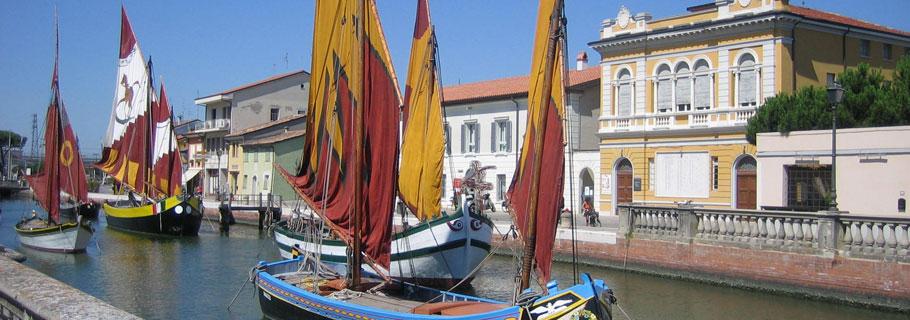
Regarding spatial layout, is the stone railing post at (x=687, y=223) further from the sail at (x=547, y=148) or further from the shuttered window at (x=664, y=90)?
the shuttered window at (x=664, y=90)

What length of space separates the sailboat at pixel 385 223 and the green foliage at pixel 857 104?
14.7 meters

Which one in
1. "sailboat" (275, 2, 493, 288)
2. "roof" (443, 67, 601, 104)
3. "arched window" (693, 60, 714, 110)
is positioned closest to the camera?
"sailboat" (275, 2, 493, 288)

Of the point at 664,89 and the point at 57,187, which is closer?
the point at 57,187

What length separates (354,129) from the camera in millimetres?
17984

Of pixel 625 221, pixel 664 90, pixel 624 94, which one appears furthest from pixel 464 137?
pixel 625 221

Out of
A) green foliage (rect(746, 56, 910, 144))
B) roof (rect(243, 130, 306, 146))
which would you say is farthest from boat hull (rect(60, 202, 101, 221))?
green foliage (rect(746, 56, 910, 144))

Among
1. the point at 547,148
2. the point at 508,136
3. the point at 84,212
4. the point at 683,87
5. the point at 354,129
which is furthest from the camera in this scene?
the point at 84,212

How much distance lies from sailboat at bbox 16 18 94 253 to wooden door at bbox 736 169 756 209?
26203mm

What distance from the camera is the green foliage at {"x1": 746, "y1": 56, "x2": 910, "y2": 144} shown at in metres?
26.9

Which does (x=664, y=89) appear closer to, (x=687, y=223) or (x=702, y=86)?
(x=702, y=86)

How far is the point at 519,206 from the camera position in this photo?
1634cm

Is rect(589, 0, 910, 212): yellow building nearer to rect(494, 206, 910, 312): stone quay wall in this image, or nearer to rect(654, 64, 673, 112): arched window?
rect(654, 64, 673, 112): arched window

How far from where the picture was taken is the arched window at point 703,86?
3519cm

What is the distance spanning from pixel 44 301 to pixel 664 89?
103ft
